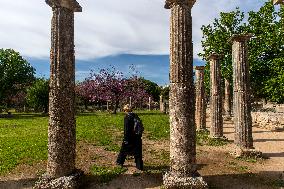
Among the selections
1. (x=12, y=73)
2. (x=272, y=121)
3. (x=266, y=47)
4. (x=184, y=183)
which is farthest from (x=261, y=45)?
(x=12, y=73)

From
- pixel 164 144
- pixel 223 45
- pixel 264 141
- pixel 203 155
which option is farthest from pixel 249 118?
pixel 223 45

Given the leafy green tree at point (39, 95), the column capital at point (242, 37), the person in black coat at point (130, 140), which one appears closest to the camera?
the person in black coat at point (130, 140)

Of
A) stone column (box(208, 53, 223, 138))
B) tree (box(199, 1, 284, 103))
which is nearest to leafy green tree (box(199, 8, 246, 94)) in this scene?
tree (box(199, 1, 284, 103))

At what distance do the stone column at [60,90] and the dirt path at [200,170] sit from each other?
1.18m

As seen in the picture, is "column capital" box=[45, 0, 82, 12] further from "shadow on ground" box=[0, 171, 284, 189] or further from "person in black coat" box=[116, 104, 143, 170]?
"shadow on ground" box=[0, 171, 284, 189]

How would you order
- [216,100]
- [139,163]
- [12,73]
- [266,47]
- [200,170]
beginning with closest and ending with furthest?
[139,163] → [200,170] → [216,100] → [266,47] → [12,73]

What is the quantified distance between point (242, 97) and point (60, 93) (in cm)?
883

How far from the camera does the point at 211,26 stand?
131 ft

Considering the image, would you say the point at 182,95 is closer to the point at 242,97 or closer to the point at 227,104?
the point at 242,97

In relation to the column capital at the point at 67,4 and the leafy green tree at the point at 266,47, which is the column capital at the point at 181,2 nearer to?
the column capital at the point at 67,4

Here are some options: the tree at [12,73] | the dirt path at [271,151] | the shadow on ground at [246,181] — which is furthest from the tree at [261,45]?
the tree at [12,73]

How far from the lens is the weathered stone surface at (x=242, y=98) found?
15125mm

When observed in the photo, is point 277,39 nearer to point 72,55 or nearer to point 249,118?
point 249,118

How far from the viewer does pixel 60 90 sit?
9.91 meters
